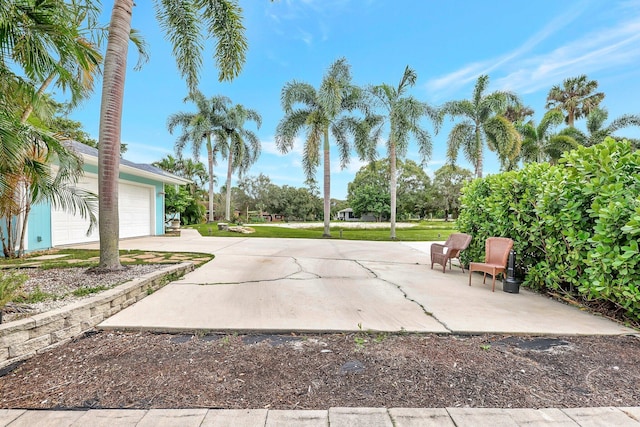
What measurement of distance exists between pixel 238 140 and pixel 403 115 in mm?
14212

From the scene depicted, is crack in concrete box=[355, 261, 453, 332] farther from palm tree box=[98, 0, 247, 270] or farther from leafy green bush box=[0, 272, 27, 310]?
palm tree box=[98, 0, 247, 270]

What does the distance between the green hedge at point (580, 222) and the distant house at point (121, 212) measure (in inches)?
337

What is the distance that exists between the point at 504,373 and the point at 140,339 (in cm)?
324

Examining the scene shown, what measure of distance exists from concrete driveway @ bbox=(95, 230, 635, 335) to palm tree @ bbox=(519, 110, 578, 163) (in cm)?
1779

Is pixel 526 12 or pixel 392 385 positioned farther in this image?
pixel 526 12

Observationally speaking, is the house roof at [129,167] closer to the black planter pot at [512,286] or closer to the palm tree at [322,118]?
the palm tree at [322,118]

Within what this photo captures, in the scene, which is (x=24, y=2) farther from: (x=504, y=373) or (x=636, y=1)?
(x=636, y=1)

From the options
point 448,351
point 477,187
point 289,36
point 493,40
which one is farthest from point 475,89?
point 448,351

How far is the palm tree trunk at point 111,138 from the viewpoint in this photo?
15.2 feet

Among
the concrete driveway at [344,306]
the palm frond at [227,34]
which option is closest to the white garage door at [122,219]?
the concrete driveway at [344,306]

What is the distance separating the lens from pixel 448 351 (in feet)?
8.23

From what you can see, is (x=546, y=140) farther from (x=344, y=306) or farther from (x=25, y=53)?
(x=25, y=53)

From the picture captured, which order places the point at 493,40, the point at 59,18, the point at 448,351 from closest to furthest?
1. the point at 448,351
2. the point at 59,18
3. the point at 493,40

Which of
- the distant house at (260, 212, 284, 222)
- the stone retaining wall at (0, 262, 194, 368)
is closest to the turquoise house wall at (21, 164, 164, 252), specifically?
the stone retaining wall at (0, 262, 194, 368)
